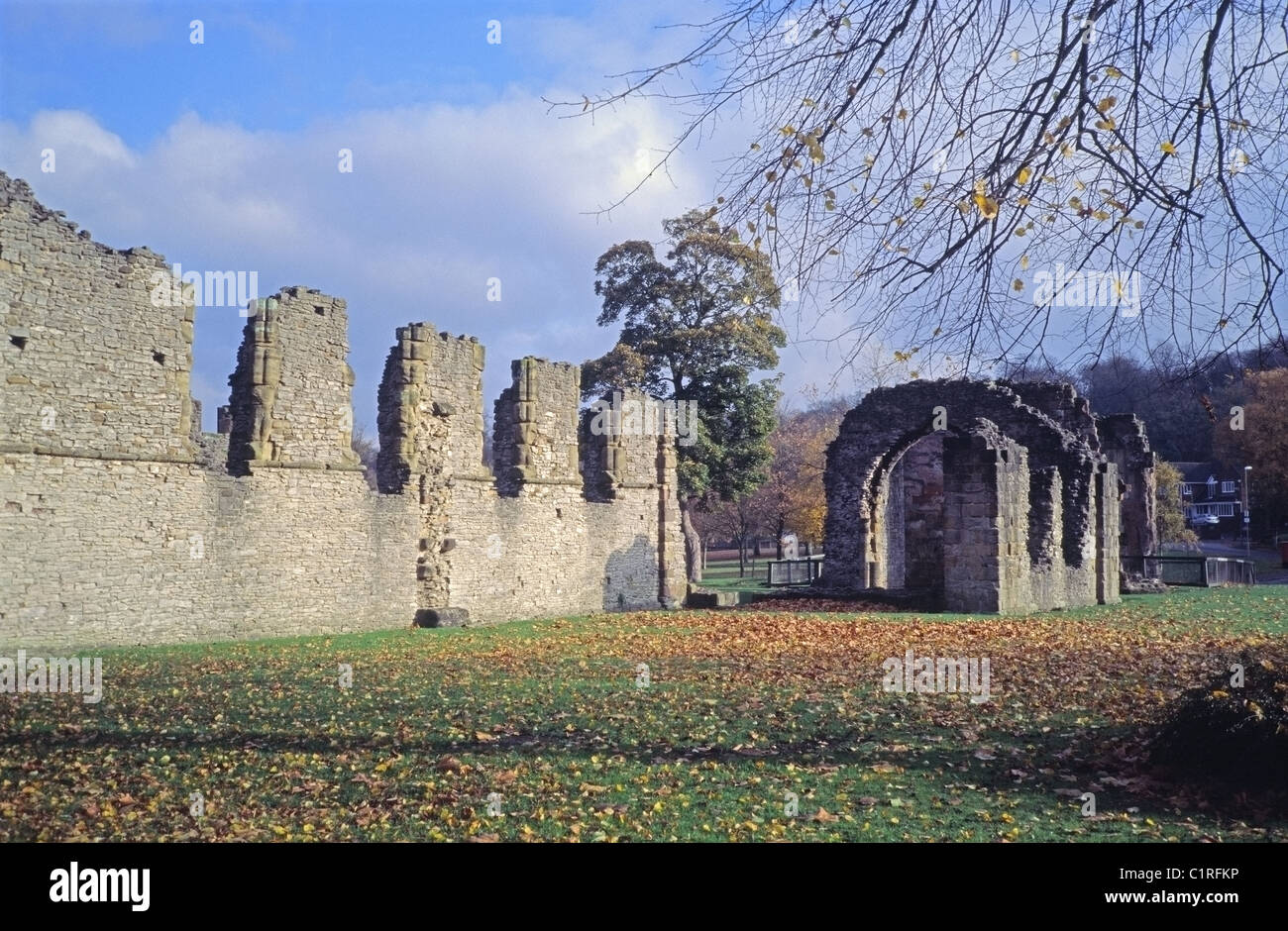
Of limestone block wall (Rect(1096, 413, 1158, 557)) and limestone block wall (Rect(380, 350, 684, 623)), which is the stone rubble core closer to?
limestone block wall (Rect(380, 350, 684, 623))

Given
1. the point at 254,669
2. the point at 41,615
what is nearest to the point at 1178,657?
the point at 254,669

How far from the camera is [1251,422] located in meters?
45.3

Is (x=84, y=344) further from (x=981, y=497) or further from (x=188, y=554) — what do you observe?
(x=981, y=497)

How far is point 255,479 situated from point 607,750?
34.9ft

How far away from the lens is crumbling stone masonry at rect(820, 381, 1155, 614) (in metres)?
20.6

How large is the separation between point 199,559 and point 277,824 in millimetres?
10759

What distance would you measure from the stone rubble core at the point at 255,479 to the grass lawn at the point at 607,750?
1618 mm

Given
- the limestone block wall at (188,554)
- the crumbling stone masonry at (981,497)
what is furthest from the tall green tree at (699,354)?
→ the limestone block wall at (188,554)

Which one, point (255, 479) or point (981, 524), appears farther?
point (981, 524)

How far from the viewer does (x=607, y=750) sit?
7.95 metres

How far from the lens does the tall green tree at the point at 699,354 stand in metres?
33.0

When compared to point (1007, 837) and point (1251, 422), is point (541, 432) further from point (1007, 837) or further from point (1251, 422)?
point (1251, 422)

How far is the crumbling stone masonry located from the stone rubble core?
730cm

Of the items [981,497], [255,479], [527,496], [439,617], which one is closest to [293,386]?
[255,479]
